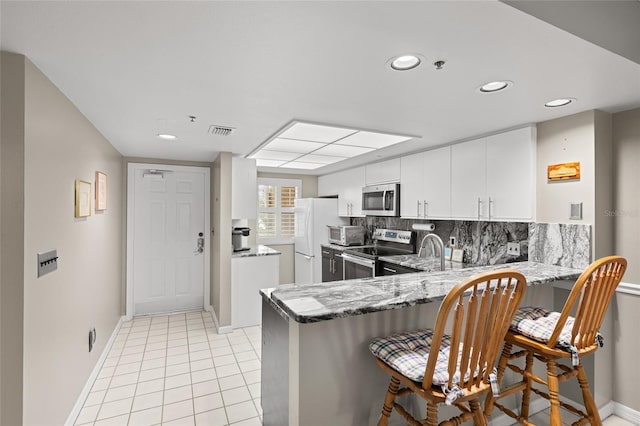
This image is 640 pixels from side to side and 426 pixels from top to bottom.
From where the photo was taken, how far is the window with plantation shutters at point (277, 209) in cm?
560

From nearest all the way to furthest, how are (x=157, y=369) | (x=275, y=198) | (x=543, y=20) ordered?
(x=543, y=20) → (x=157, y=369) → (x=275, y=198)

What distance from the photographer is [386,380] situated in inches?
64.9

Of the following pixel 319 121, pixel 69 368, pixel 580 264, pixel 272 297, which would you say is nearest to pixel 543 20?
pixel 319 121

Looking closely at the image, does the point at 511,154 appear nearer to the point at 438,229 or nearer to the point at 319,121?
the point at 438,229

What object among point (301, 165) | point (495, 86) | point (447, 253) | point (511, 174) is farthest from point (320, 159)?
point (495, 86)

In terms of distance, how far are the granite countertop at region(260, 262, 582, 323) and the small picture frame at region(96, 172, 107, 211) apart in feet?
6.57

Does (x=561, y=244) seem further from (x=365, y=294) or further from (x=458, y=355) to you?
(x=365, y=294)

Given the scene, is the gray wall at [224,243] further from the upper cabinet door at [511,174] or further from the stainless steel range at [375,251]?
the upper cabinet door at [511,174]

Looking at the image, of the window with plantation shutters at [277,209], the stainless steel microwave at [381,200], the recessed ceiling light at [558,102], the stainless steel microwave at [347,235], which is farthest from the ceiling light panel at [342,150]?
the window with plantation shutters at [277,209]

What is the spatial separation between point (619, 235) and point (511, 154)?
94 cm

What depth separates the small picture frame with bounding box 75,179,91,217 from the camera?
2.21 meters

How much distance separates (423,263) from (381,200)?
1053mm

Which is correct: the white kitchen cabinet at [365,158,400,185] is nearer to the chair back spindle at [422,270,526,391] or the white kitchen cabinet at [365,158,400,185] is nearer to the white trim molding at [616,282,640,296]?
the white trim molding at [616,282,640,296]

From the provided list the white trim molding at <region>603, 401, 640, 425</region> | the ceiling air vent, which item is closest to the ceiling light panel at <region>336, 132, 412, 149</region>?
the ceiling air vent
